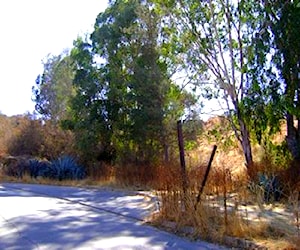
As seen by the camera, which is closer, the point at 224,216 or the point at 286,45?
the point at 224,216

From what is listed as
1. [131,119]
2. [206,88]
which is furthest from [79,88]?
[206,88]

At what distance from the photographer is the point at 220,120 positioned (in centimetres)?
1875

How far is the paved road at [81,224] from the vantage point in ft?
28.2

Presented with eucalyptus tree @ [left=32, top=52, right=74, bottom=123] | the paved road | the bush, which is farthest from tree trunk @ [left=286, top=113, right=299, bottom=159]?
eucalyptus tree @ [left=32, top=52, right=74, bottom=123]

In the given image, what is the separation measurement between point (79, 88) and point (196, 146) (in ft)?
24.0

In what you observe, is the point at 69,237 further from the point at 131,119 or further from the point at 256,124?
the point at 131,119

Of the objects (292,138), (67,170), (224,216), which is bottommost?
(224,216)

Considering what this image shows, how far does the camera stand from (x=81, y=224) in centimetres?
1064

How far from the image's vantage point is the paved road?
8602 mm

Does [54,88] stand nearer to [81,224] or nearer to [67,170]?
[67,170]

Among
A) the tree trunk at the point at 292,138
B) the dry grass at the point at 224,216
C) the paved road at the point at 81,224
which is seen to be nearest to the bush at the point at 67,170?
the paved road at the point at 81,224

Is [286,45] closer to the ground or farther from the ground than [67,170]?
farther from the ground

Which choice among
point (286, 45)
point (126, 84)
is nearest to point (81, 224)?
point (286, 45)

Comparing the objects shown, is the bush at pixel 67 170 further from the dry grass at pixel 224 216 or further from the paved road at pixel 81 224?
the dry grass at pixel 224 216
